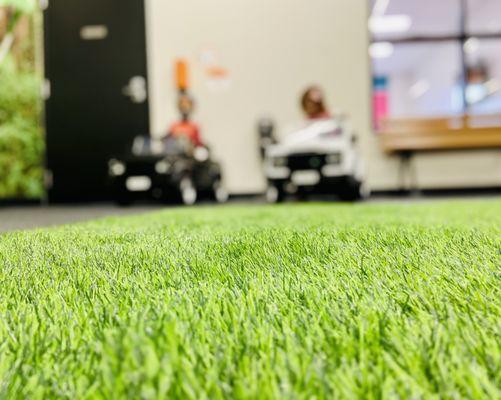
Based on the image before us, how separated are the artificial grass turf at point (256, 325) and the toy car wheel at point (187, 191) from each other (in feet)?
12.6

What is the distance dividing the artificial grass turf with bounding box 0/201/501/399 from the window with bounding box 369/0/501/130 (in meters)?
5.25

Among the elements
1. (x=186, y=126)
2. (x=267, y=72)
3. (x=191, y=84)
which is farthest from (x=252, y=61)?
(x=186, y=126)

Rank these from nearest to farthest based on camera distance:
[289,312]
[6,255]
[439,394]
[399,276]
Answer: [439,394], [289,312], [399,276], [6,255]

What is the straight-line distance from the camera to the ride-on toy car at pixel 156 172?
4.88 meters

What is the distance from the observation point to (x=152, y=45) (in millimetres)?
6539

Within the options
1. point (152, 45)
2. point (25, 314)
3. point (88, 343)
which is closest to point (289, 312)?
point (88, 343)

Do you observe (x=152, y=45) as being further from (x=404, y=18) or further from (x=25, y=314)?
(x=25, y=314)

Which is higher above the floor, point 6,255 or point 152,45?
point 152,45

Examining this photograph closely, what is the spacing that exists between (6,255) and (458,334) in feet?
3.62

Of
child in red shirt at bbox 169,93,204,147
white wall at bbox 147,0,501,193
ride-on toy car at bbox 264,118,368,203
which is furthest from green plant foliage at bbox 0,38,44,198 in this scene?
ride-on toy car at bbox 264,118,368,203

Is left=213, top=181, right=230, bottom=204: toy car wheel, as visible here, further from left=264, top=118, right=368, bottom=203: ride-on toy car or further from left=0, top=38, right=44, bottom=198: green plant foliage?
left=0, top=38, right=44, bottom=198: green plant foliage

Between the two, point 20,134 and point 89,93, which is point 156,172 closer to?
point 89,93

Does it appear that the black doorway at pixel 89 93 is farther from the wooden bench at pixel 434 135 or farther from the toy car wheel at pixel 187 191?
the wooden bench at pixel 434 135

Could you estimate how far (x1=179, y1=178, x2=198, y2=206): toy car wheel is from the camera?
16.7ft
